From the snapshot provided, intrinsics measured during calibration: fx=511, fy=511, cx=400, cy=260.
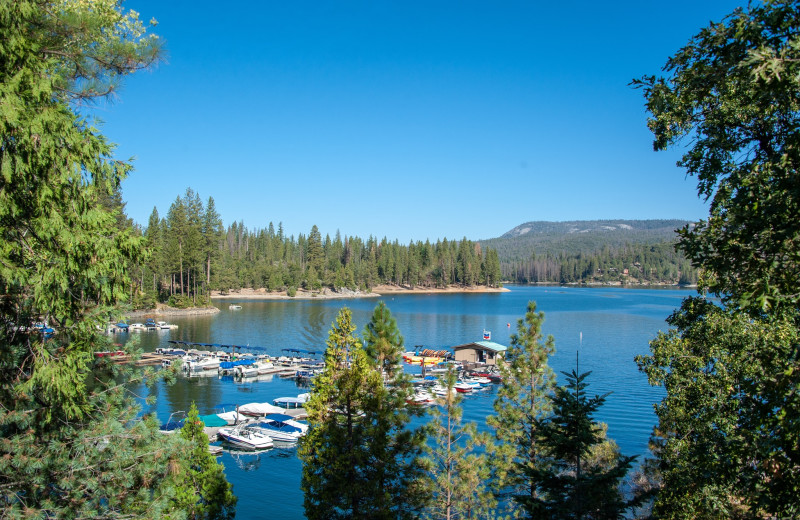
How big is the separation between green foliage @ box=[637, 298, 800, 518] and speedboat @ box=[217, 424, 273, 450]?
20956 millimetres

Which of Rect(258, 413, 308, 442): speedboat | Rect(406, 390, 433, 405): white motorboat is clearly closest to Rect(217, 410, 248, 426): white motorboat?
Rect(258, 413, 308, 442): speedboat

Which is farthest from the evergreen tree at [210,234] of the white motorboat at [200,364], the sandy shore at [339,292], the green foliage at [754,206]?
the green foliage at [754,206]

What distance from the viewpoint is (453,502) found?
1547 cm

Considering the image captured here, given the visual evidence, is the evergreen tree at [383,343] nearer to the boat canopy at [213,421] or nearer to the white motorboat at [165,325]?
the boat canopy at [213,421]

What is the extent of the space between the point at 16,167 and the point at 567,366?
4241 centimetres

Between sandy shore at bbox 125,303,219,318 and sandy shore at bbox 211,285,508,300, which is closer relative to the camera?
sandy shore at bbox 125,303,219,318

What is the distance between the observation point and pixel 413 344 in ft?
184

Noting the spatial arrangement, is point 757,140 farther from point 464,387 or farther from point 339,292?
point 339,292

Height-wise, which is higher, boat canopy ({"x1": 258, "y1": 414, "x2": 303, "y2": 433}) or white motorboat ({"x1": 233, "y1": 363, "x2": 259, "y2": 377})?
white motorboat ({"x1": 233, "y1": 363, "x2": 259, "y2": 377})

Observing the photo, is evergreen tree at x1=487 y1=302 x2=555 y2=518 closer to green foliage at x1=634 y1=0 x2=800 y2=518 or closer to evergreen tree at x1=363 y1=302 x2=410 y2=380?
evergreen tree at x1=363 y1=302 x2=410 y2=380

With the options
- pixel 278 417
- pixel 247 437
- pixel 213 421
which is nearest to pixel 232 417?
pixel 213 421

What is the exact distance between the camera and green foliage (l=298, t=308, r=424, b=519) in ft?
45.7

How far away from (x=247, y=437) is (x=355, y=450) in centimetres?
1532

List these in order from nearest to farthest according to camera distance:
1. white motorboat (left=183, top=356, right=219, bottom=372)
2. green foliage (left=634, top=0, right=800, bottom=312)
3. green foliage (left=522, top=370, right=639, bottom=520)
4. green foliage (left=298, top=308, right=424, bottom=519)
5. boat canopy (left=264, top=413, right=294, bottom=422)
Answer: green foliage (left=634, top=0, right=800, bottom=312), green foliage (left=522, top=370, right=639, bottom=520), green foliage (left=298, top=308, right=424, bottom=519), boat canopy (left=264, top=413, right=294, bottom=422), white motorboat (left=183, top=356, right=219, bottom=372)
